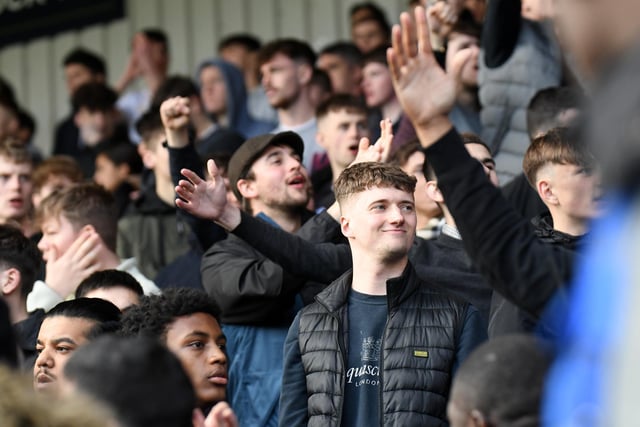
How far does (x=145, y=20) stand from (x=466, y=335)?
687 cm

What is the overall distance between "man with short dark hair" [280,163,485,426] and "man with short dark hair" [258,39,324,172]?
282cm

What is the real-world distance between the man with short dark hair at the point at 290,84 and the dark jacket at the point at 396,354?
A: 3.03 metres

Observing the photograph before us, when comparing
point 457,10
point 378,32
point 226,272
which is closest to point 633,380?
point 226,272

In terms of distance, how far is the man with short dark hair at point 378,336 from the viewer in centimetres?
480

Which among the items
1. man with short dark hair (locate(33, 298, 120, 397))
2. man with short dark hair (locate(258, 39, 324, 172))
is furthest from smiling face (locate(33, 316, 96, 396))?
man with short dark hair (locate(258, 39, 324, 172))

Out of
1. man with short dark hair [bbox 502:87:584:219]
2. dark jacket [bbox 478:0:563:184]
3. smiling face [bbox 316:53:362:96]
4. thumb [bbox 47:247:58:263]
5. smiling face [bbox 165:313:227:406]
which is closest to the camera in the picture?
smiling face [bbox 165:313:227:406]

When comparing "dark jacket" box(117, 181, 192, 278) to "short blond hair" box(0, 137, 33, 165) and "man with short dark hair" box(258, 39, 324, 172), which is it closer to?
"short blond hair" box(0, 137, 33, 165)

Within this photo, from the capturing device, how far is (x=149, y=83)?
10.1m

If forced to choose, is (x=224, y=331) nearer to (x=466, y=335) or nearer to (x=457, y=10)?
(x=466, y=335)

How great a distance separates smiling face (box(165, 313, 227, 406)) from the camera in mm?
4914

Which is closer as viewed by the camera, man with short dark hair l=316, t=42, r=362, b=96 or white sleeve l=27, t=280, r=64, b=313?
white sleeve l=27, t=280, r=64, b=313

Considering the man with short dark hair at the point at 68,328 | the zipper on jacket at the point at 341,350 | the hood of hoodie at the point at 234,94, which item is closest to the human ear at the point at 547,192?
the zipper on jacket at the point at 341,350

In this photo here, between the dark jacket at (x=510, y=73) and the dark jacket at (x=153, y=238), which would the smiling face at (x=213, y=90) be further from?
the dark jacket at (x=510, y=73)

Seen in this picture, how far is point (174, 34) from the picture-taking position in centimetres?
1093
